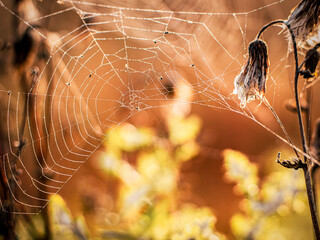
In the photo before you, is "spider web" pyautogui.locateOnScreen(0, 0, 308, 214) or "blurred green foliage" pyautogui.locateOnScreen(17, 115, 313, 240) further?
"spider web" pyautogui.locateOnScreen(0, 0, 308, 214)

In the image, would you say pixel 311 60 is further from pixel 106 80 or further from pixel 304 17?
pixel 106 80

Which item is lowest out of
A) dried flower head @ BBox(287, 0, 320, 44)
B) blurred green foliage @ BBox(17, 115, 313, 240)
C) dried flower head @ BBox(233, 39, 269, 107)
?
blurred green foliage @ BBox(17, 115, 313, 240)

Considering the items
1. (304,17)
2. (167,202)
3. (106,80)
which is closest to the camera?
(304,17)

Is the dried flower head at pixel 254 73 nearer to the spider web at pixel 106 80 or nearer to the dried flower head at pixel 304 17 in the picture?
the dried flower head at pixel 304 17

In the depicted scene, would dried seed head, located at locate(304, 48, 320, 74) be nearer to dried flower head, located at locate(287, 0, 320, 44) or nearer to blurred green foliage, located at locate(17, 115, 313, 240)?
dried flower head, located at locate(287, 0, 320, 44)

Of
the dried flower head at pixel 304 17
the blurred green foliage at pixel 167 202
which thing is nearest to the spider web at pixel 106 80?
the blurred green foliage at pixel 167 202

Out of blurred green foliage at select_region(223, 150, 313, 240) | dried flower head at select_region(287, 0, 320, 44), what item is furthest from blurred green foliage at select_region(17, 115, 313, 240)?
dried flower head at select_region(287, 0, 320, 44)

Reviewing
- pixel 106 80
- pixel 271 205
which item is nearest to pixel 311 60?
pixel 271 205
